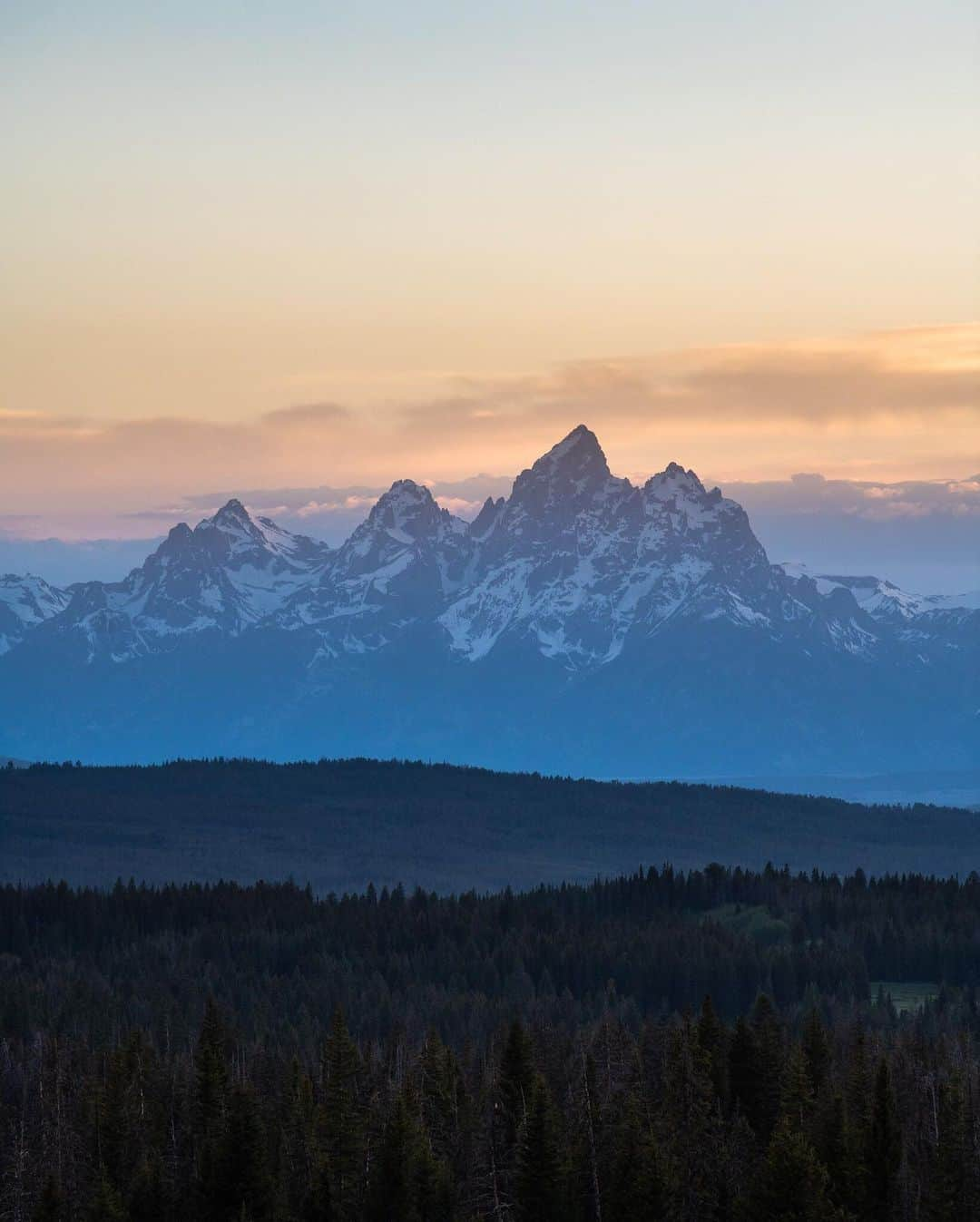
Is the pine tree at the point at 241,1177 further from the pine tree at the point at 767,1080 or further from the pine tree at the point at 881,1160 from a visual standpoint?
the pine tree at the point at 767,1080

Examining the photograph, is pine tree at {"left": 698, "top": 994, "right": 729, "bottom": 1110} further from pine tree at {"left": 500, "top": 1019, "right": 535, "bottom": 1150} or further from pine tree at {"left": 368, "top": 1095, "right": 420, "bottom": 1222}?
pine tree at {"left": 368, "top": 1095, "right": 420, "bottom": 1222}

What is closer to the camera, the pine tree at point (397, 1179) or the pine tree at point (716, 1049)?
the pine tree at point (397, 1179)

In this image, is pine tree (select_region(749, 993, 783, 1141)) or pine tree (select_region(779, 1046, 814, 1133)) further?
pine tree (select_region(749, 993, 783, 1141))

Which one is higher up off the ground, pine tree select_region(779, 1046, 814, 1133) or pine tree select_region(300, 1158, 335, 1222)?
pine tree select_region(779, 1046, 814, 1133)

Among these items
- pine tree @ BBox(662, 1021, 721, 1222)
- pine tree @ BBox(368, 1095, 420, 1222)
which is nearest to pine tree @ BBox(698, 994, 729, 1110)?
pine tree @ BBox(662, 1021, 721, 1222)

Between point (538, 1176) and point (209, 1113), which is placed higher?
point (209, 1113)

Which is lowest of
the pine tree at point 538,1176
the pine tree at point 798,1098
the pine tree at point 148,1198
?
the pine tree at point 148,1198

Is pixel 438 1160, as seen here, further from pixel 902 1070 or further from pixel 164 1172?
pixel 902 1070

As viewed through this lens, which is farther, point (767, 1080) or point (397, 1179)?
point (767, 1080)

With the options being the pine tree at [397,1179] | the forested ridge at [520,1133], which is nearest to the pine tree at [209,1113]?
the forested ridge at [520,1133]

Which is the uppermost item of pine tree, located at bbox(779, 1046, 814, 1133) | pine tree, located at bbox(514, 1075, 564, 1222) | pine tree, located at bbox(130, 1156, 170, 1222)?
pine tree, located at bbox(779, 1046, 814, 1133)

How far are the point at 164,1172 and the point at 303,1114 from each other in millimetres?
10311

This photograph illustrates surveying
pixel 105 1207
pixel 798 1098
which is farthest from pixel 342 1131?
pixel 798 1098

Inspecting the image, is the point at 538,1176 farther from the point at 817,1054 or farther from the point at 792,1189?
the point at 817,1054
